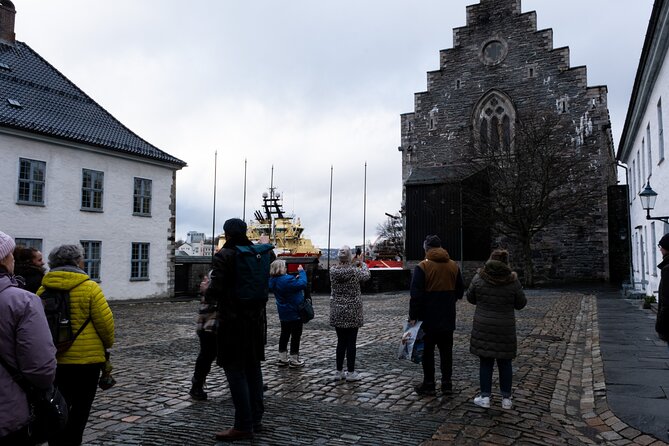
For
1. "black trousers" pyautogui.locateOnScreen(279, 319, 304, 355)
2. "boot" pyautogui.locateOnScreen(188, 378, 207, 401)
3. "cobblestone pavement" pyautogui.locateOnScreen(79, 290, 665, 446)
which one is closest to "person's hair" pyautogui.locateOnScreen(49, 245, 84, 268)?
"cobblestone pavement" pyautogui.locateOnScreen(79, 290, 665, 446)

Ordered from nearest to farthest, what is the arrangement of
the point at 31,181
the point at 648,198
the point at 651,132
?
the point at 648,198, the point at 651,132, the point at 31,181

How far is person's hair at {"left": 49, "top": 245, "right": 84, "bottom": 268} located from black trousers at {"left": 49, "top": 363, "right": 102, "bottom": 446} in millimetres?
767

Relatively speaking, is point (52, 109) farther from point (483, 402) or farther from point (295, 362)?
point (483, 402)

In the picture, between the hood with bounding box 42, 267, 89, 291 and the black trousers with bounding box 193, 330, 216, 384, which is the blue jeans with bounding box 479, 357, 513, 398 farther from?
the hood with bounding box 42, 267, 89, 291

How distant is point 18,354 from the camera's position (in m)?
3.06

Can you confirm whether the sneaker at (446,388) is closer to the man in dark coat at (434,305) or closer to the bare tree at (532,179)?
the man in dark coat at (434,305)

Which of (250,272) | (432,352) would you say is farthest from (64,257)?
(432,352)

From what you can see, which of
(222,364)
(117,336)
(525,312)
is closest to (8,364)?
(222,364)

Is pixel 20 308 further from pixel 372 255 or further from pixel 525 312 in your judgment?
pixel 372 255

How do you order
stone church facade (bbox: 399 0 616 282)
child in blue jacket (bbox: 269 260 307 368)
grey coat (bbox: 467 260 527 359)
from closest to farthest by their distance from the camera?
grey coat (bbox: 467 260 527 359)
child in blue jacket (bbox: 269 260 307 368)
stone church facade (bbox: 399 0 616 282)

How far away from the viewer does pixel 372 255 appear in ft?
210

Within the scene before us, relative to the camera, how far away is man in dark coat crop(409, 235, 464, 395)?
22.0ft

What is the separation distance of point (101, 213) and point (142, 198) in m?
2.40

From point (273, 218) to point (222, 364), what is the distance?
140 feet
